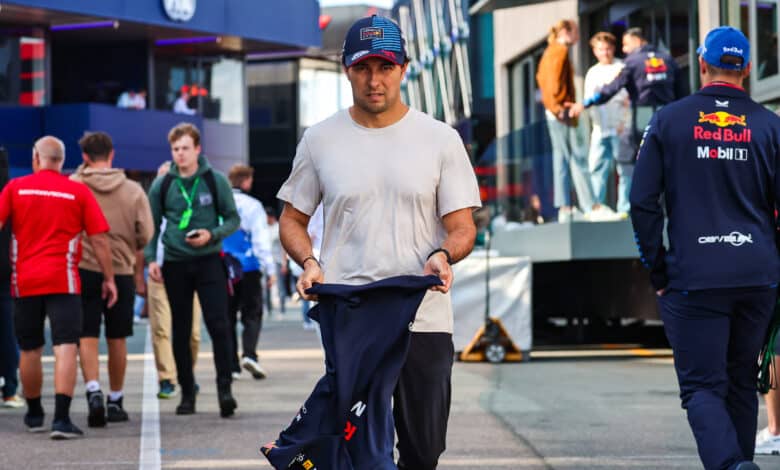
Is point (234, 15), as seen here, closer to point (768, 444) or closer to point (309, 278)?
point (768, 444)

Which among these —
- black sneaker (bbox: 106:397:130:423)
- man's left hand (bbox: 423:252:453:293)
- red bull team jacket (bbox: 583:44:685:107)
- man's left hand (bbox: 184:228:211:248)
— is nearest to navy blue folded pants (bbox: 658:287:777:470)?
man's left hand (bbox: 423:252:453:293)

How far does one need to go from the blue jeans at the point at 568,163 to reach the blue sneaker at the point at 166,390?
530cm

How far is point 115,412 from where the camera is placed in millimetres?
10266

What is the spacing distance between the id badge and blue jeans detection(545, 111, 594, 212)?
582cm

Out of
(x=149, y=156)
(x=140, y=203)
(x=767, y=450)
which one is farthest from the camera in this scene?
(x=149, y=156)

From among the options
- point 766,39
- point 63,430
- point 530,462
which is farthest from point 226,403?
point 766,39

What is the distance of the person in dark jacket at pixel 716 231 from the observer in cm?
619

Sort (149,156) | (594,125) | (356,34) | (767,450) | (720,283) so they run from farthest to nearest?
(149,156)
(594,125)
(767,450)
(720,283)
(356,34)

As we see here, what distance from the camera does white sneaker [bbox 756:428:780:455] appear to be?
26.8 feet

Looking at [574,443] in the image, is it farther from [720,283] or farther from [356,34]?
[356,34]

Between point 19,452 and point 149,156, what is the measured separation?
3204 cm

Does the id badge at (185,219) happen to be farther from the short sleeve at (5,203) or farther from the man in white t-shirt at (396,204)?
the man in white t-shirt at (396,204)

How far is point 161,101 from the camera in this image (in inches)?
1663

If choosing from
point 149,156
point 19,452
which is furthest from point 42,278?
point 149,156
